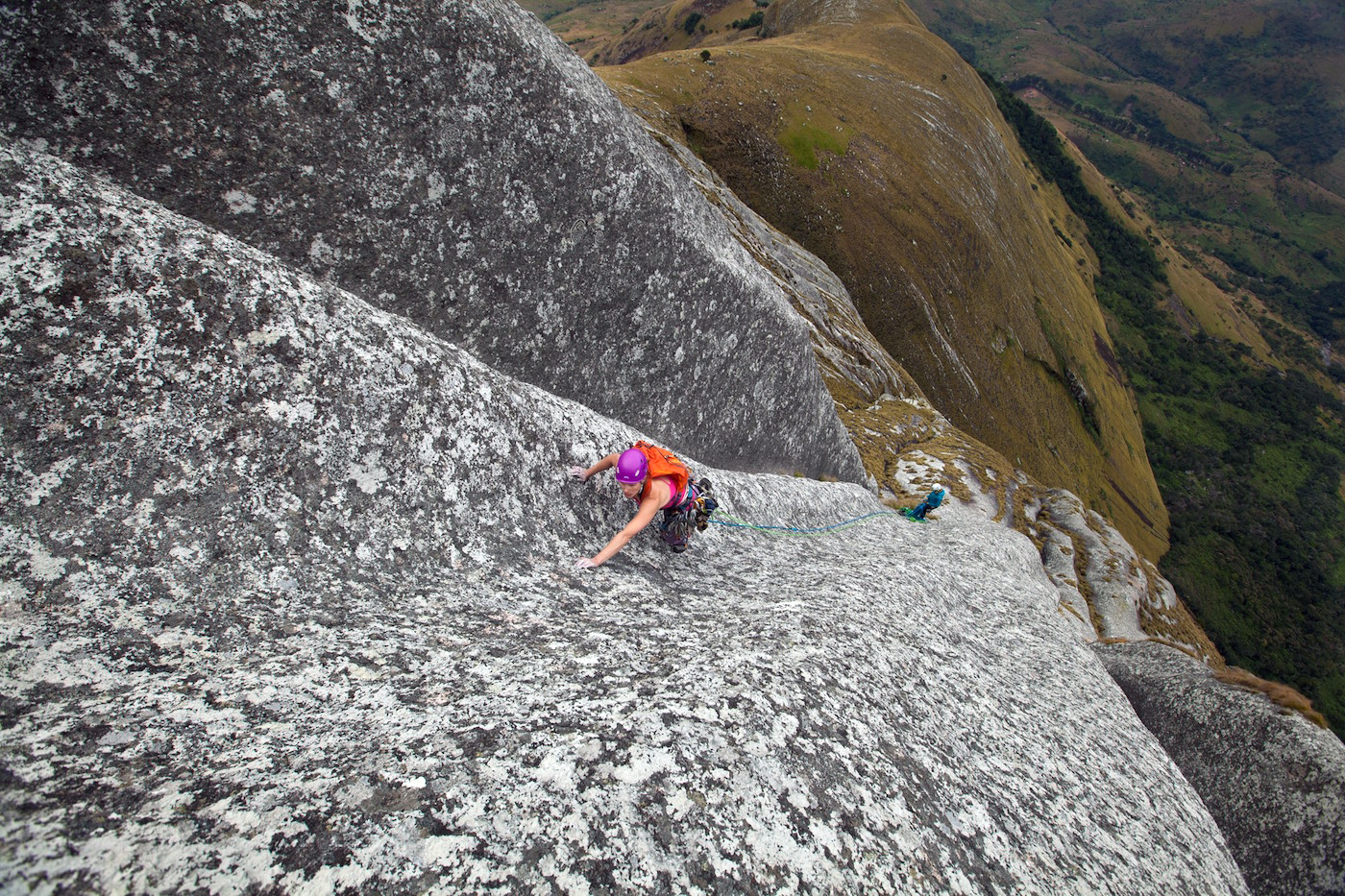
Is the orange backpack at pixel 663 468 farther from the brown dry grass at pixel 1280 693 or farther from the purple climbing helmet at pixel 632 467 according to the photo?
the brown dry grass at pixel 1280 693

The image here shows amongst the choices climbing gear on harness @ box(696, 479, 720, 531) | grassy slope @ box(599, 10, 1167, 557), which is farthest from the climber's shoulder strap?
grassy slope @ box(599, 10, 1167, 557)

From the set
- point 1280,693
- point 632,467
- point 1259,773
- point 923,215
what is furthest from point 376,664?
point 923,215

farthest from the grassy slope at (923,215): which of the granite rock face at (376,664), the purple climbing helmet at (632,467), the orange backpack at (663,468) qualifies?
the granite rock face at (376,664)

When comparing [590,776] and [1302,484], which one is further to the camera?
[1302,484]

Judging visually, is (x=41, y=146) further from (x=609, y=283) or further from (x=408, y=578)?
(x=609, y=283)

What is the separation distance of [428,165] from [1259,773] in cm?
2322

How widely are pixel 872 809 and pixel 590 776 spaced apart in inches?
105

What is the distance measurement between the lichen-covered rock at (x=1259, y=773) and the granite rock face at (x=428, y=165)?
15686 mm

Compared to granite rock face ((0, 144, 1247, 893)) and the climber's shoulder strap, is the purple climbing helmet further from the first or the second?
granite rock face ((0, 144, 1247, 893))

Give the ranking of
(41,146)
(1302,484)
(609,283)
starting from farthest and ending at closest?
(1302,484)
(609,283)
(41,146)

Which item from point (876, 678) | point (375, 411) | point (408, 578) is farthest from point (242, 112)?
point (876, 678)

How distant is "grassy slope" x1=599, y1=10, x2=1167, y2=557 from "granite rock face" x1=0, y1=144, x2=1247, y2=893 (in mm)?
63411

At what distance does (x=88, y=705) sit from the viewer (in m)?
3.95

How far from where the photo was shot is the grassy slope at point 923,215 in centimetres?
7338
